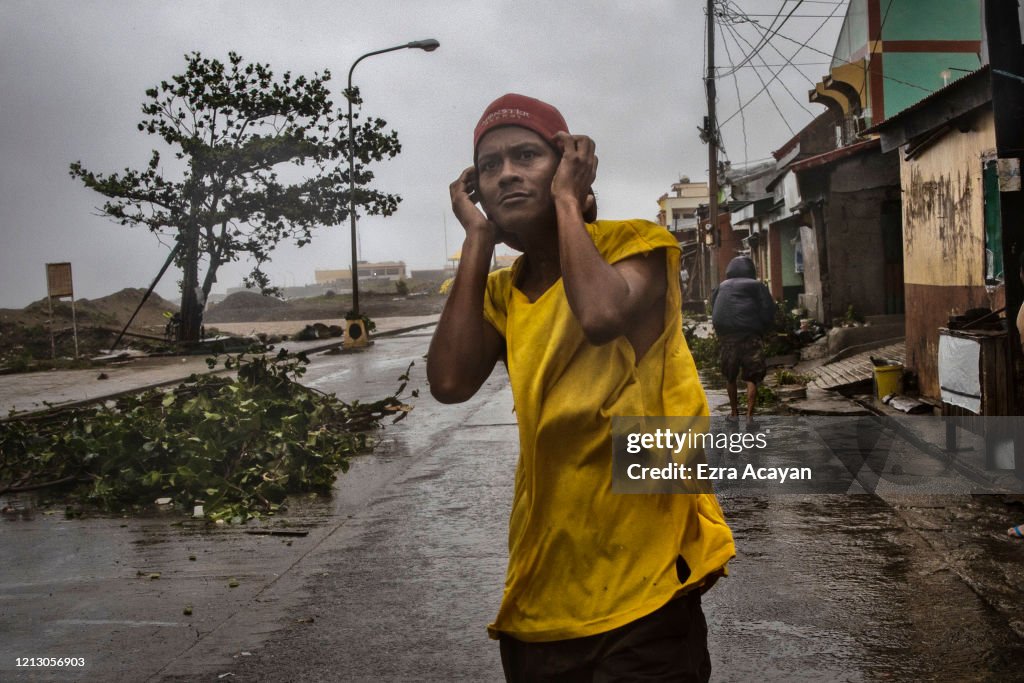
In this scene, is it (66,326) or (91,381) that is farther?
(66,326)

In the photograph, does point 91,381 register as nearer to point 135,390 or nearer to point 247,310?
point 135,390

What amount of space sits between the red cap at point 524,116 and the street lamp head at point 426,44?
30173mm

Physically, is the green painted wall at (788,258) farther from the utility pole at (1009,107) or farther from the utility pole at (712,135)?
the utility pole at (1009,107)

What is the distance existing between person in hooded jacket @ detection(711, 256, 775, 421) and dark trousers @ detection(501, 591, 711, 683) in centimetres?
926

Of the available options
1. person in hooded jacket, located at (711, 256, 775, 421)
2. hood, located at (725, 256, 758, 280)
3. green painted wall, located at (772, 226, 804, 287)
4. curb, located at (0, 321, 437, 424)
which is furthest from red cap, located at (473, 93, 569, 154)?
green painted wall, located at (772, 226, 804, 287)

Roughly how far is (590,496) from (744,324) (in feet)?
30.9

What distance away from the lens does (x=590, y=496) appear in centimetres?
193

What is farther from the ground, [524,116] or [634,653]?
[524,116]

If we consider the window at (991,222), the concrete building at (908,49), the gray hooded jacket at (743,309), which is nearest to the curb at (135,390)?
the gray hooded jacket at (743,309)

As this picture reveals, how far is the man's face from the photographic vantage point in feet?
6.70

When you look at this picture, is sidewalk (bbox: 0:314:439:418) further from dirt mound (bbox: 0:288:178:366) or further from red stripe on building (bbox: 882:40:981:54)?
red stripe on building (bbox: 882:40:981:54)

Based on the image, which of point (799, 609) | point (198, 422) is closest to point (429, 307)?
point (198, 422)

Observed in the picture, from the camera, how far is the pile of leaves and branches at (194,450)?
839 centimetres

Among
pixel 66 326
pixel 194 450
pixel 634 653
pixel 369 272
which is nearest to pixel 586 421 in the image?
pixel 634 653
